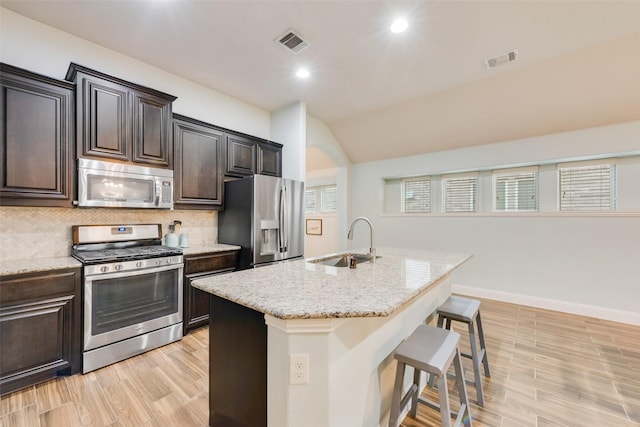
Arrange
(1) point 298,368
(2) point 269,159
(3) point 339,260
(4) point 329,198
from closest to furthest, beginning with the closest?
1. (1) point 298,368
2. (3) point 339,260
3. (2) point 269,159
4. (4) point 329,198

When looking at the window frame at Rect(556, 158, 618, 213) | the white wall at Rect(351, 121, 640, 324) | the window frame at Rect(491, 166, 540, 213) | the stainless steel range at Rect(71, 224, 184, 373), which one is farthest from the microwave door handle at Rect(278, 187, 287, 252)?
the window frame at Rect(556, 158, 618, 213)

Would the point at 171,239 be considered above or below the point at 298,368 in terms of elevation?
above

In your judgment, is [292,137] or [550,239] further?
[292,137]

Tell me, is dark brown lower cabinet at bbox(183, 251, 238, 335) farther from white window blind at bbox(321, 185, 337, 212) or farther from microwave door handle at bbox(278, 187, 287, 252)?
white window blind at bbox(321, 185, 337, 212)

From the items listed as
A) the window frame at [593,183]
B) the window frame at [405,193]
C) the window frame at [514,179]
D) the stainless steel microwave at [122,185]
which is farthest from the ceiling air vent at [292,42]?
the window frame at [593,183]

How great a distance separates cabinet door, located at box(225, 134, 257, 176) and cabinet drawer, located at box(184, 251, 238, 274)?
3.63ft

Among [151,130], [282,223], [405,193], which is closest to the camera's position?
[151,130]

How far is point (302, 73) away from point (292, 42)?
1.94ft

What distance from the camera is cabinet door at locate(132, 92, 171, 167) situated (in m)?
2.62

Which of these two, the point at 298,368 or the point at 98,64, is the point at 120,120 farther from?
the point at 298,368

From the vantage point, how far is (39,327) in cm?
196

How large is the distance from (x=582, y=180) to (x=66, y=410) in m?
5.97

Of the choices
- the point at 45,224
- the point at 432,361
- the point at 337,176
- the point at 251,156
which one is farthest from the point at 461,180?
the point at 45,224

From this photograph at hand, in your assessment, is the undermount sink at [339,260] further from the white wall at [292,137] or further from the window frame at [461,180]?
the window frame at [461,180]
